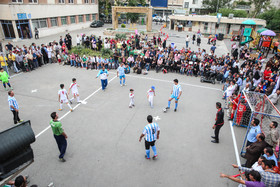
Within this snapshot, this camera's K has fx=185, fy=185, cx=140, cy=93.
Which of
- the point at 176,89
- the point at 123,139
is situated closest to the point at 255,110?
the point at 176,89

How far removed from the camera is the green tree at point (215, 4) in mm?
47134

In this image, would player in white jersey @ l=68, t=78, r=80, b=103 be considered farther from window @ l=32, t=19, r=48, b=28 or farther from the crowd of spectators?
window @ l=32, t=19, r=48, b=28

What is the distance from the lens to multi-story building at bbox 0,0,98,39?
916 inches

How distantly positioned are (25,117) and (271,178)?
10373 millimetres

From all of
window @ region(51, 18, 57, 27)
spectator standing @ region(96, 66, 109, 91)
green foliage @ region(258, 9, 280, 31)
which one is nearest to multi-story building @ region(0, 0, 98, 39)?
window @ region(51, 18, 57, 27)

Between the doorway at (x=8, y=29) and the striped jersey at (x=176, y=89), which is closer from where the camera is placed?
the striped jersey at (x=176, y=89)

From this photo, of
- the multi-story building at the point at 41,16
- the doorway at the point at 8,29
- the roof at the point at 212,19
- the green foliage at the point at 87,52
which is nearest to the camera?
the green foliage at the point at 87,52

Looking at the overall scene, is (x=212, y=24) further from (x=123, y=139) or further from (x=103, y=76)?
(x=123, y=139)

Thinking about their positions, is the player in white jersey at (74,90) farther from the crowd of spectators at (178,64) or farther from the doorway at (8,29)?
the doorway at (8,29)

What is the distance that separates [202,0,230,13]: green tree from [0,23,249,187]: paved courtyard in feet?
144

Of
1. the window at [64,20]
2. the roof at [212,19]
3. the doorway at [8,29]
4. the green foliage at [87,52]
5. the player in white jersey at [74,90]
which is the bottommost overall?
the player in white jersey at [74,90]

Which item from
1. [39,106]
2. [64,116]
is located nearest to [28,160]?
[64,116]

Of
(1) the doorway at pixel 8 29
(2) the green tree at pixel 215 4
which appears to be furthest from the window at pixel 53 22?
(2) the green tree at pixel 215 4

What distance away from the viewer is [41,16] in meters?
27.5
